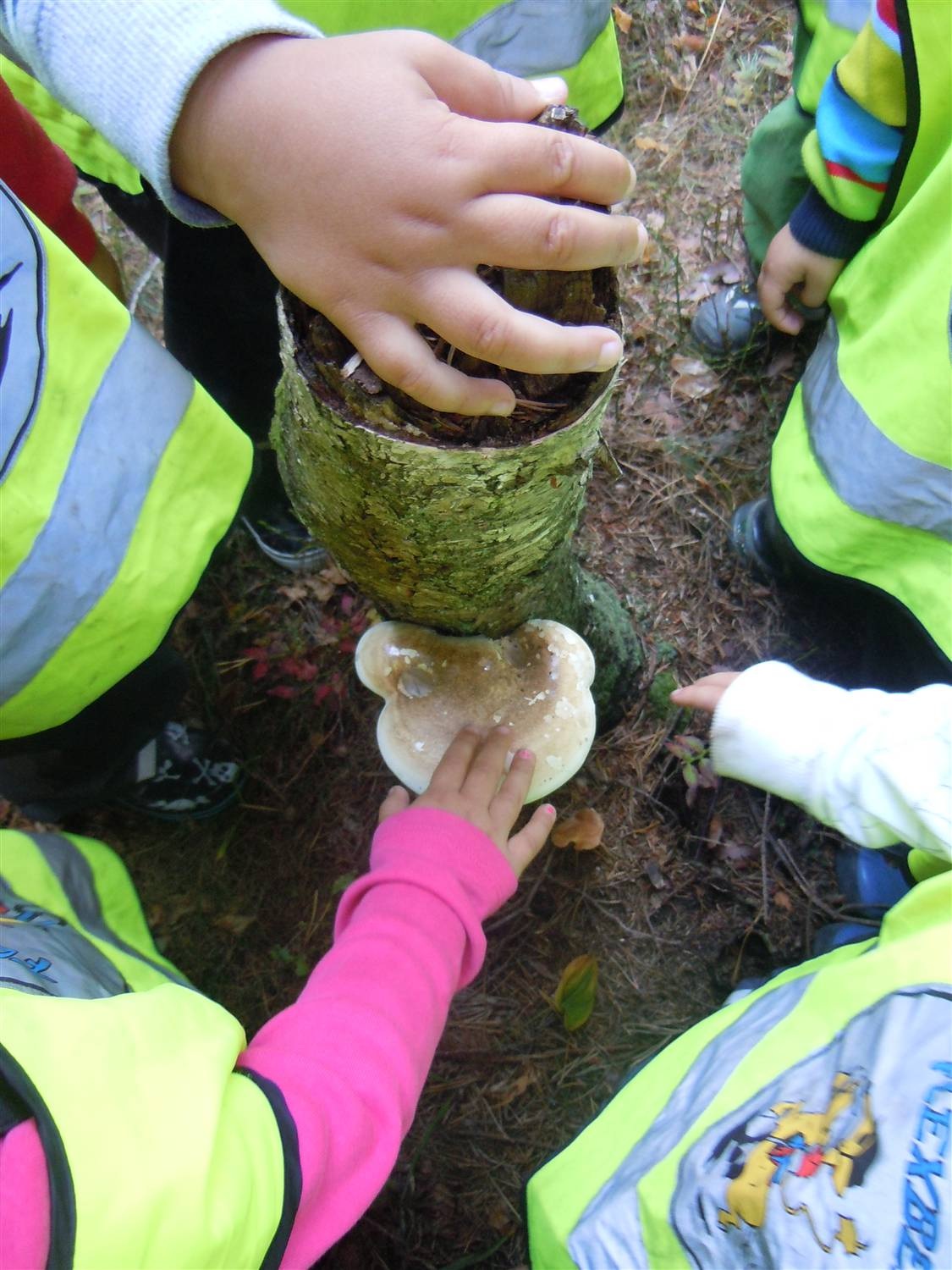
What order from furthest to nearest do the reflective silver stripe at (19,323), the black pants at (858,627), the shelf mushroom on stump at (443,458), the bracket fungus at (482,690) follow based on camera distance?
the black pants at (858,627)
the bracket fungus at (482,690)
the reflective silver stripe at (19,323)
the shelf mushroom on stump at (443,458)

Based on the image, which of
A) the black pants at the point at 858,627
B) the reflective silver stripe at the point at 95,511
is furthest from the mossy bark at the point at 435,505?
the black pants at the point at 858,627

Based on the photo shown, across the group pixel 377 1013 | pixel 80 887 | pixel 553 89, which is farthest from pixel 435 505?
pixel 80 887

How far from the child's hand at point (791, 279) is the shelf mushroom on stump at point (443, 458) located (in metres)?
1.51

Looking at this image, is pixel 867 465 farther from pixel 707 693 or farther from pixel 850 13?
pixel 850 13

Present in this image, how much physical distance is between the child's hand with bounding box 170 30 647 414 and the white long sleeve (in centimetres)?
107

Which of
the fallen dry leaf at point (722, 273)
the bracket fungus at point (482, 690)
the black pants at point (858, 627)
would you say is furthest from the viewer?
the fallen dry leaf at point (722, 273)

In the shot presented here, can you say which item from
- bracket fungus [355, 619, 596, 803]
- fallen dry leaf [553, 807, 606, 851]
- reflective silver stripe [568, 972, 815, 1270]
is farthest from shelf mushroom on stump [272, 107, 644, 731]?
fallen dry leaf [553, 807, 606, 851]

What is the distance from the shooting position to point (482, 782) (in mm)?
1715

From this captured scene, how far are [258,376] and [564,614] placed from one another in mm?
1109

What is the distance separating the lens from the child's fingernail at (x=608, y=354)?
32.2 inches

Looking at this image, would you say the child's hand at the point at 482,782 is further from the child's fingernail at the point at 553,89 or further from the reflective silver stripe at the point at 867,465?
the child's fingernail at the point at 553,89

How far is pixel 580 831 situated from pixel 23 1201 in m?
1.71

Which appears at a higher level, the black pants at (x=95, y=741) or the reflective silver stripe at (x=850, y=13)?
the reflective silver stripe at (x=850, y=13)

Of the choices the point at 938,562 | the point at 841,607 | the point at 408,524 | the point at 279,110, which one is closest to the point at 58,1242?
the point at 408,524
